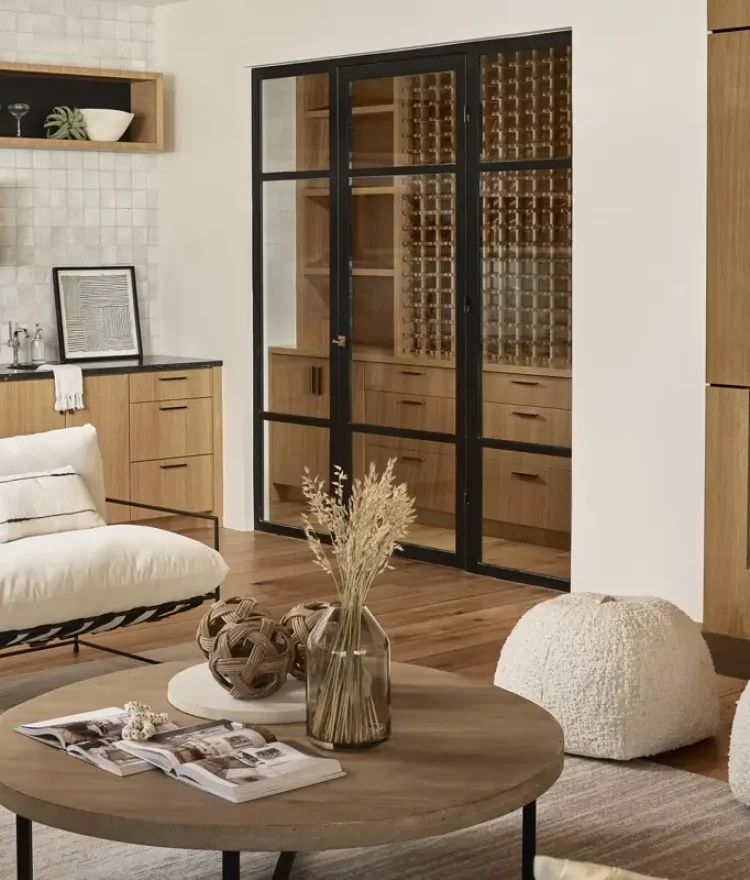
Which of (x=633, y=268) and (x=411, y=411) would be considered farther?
(x=411, y=411)

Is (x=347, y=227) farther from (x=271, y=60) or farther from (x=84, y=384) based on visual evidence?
(x=84, y=384)

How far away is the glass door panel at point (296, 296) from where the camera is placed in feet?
24.5

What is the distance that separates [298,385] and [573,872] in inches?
246

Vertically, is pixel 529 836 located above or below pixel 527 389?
below

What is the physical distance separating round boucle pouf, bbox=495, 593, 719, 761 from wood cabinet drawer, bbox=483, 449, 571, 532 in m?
2.04

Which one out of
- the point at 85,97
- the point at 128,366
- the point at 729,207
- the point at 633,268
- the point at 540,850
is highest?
the point at 85,97

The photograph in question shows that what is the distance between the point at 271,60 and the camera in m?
7.48

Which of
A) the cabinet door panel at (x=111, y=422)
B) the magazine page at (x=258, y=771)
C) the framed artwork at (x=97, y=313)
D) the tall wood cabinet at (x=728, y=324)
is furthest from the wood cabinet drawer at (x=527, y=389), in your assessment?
the magazine page at (x=258, y=771)

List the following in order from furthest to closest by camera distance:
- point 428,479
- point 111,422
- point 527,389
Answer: point 111,422 → point 428,479 → point 527,389

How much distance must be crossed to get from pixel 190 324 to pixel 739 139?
4.02 meters

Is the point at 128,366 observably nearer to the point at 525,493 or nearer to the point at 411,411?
the point at 411,411

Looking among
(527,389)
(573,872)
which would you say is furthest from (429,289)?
(573,872)

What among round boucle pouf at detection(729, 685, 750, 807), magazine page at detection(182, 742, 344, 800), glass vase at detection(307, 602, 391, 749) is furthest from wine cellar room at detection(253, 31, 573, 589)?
magazine page at detection(182, 742, 344, 800)

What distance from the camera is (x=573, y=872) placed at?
1493mm
